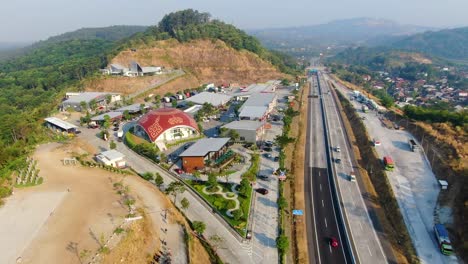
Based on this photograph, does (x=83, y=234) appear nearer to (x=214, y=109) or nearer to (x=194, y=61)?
(x=214, y=109)

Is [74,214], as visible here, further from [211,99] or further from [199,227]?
[211,99]

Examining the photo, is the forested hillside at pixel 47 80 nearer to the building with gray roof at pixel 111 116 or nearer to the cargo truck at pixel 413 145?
the building with gray roof at pixel 111 116

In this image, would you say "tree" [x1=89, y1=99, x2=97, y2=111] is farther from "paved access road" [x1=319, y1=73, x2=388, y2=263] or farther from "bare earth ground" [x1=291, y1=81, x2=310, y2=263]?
"paved access road" [x1=319, y1=73, x2=388, y2=263]

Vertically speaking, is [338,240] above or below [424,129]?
below

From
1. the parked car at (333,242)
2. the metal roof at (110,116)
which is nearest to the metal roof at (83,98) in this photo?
the metal roof at (110,116)

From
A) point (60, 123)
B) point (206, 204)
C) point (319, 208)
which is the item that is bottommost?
point (319, 208)

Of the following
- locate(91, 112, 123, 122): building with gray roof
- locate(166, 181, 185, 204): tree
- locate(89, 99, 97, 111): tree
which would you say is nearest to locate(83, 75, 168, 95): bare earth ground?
locate(89, 99, 97, 111): tree

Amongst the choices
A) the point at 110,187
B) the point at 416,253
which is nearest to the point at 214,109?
the point at 110,187

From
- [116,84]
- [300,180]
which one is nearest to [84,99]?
[116,84]
